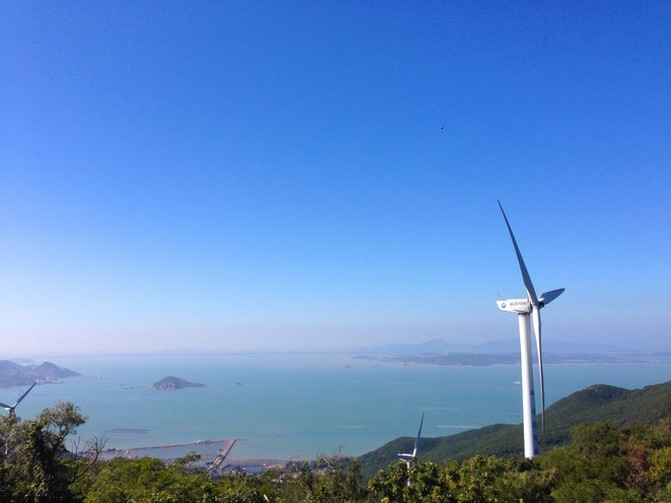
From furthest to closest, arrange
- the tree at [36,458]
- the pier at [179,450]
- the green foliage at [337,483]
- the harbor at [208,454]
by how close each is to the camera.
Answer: the pier at [179,450] < the harbor at [208,454] < the green foliage at [337,483] < the tree at [36,458]

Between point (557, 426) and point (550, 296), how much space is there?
252ft

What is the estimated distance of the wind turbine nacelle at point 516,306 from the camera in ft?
89.7

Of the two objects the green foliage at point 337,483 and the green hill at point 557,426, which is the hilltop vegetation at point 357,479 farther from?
the green hill at point 557,426

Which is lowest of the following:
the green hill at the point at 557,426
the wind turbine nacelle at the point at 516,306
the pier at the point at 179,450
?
the pier at the point at 179,450

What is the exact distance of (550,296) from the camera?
27750mm

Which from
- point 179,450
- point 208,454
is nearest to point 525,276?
point 208,454

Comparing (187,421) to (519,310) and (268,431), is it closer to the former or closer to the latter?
(268,431)

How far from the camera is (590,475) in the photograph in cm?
2275

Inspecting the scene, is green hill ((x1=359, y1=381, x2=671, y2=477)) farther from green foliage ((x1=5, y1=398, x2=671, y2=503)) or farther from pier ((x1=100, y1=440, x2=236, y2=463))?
green foliage ((x1=5, y1=398, x2=671, y2=503))

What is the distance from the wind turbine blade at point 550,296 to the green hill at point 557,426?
4830 cm

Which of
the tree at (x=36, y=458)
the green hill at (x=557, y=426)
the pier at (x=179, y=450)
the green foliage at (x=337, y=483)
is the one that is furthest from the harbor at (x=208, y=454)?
the tree at (x=36, y=458)

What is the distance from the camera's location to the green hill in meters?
76.4

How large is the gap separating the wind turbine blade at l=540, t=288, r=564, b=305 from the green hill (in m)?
48.3

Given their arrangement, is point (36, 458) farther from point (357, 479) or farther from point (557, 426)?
point (557, 426)
